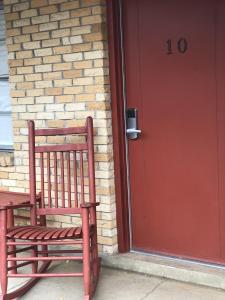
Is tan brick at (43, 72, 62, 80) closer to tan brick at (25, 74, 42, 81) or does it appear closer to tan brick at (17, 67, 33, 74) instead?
tan brick at (25, 74, 42, 81)

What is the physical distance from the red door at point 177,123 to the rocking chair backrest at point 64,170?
0.39 m

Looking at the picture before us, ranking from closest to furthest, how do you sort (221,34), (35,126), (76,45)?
(221,34) → (76,45) → (35,126)

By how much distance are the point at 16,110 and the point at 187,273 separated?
2.01 m

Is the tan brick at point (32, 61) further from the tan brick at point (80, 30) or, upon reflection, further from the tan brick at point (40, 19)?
the tan brick at point (80, 30)

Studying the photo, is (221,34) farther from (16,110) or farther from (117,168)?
(16,110)

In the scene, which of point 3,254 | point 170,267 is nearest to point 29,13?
point 3,254

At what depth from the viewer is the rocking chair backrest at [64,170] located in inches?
163

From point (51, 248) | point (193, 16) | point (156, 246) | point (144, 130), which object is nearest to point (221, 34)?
point (193, 16)

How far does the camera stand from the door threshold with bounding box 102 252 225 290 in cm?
386

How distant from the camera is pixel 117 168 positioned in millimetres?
4285

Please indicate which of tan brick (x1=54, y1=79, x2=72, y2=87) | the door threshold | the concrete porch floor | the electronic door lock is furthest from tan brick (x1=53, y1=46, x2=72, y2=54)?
the concrete porch floor

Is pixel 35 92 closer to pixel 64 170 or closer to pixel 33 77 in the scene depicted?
pixel 33 77

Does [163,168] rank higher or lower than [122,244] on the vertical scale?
higher

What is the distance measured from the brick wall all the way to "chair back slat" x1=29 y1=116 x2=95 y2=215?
137 millimetres
